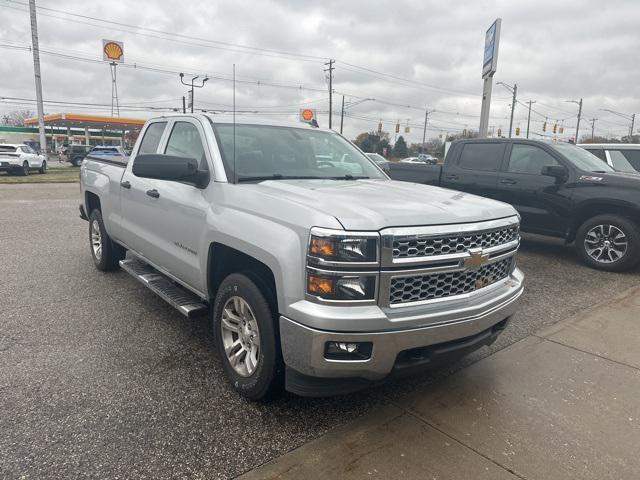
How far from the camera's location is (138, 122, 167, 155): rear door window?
4574 millimetres

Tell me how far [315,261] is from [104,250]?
4.20m

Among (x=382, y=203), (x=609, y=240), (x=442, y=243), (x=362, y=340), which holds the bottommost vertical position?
(x=609, y=240)

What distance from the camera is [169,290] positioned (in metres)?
4.05

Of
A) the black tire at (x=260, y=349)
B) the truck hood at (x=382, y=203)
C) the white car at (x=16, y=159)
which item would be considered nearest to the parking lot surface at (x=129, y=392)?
the black tire at (x=260, y=349)

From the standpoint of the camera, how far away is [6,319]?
14.2ft

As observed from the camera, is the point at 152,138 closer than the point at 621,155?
Yes

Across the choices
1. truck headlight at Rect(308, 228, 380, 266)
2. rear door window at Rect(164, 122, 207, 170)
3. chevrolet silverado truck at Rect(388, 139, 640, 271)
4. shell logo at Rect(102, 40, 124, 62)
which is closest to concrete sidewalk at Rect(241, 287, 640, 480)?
truck headlight at Rect(308, 228, 380, 266)

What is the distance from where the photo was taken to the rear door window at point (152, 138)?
4574mm

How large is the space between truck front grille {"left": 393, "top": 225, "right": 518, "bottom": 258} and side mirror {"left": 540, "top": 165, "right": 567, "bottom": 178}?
4531mm

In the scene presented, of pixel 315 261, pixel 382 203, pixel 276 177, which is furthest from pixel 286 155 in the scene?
pixel 315 261

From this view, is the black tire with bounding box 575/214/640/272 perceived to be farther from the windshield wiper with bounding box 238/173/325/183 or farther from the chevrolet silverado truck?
the windshield wiper with bounding box 238/173/325/183

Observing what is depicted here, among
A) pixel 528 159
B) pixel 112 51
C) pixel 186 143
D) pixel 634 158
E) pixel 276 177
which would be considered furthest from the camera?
pixel 112 51

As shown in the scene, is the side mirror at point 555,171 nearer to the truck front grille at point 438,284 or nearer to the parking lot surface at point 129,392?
the parking lot surface at point 129,392

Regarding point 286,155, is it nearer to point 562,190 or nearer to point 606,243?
point 562,190
